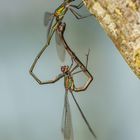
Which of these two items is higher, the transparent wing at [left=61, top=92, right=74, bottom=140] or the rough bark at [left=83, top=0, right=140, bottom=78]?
the rough bark at [left=83, top=0, right=140, bottom=78]

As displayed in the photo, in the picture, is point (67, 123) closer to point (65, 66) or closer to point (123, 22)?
point (65, 66)

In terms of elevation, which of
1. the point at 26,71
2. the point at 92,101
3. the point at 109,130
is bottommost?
the point at 109,130

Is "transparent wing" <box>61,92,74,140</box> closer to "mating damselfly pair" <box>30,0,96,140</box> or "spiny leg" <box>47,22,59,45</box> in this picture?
"mating damselfly pair" <box>30,0,96,140</box>

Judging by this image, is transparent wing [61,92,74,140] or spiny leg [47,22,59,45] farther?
transparent wing [61,92,74,140]

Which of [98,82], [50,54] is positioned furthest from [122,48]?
[98,82]

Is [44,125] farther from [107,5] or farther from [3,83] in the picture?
[107,5]

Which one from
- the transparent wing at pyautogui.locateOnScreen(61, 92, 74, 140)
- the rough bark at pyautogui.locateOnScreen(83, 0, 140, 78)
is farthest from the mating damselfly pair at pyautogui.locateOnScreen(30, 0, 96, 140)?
the rough bark at pyautogui.locateOnScreen(83, 0, 140, 78)

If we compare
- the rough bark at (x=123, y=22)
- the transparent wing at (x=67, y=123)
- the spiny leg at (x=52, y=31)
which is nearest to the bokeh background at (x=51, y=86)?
the transparent wing at (x=67, y=123)
